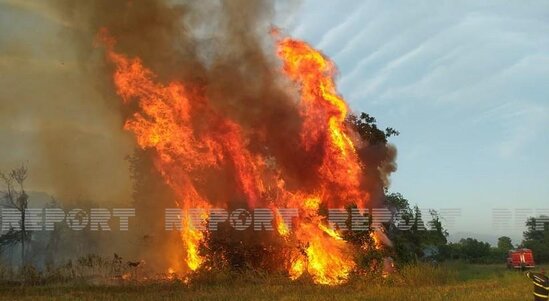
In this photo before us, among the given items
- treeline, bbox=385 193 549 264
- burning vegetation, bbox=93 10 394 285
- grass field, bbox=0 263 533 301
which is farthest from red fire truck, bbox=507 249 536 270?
burning vegetation, bbox=93 10 394 285

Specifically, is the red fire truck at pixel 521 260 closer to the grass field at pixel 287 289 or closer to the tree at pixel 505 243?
the grass field at pixel 287 289

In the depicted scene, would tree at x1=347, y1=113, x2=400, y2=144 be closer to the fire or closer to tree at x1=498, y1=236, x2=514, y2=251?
the fire

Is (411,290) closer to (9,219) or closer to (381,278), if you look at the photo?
(381,278)

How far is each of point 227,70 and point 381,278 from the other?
13.4 metres

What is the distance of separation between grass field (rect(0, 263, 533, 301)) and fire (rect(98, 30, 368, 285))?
3.72m

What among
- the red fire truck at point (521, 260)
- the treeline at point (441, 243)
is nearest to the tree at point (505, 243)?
the treeline at point (441, 243)

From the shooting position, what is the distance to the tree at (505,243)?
210ft

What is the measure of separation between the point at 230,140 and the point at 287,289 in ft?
31.6

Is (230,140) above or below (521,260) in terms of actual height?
above

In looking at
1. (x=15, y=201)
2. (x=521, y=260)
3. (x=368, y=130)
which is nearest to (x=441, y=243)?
(x=521, y=260)

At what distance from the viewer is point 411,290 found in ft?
65.9

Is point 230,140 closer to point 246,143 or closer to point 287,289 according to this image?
point 246,143

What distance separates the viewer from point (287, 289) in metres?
20.6

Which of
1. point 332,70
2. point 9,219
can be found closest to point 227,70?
point 332,70
